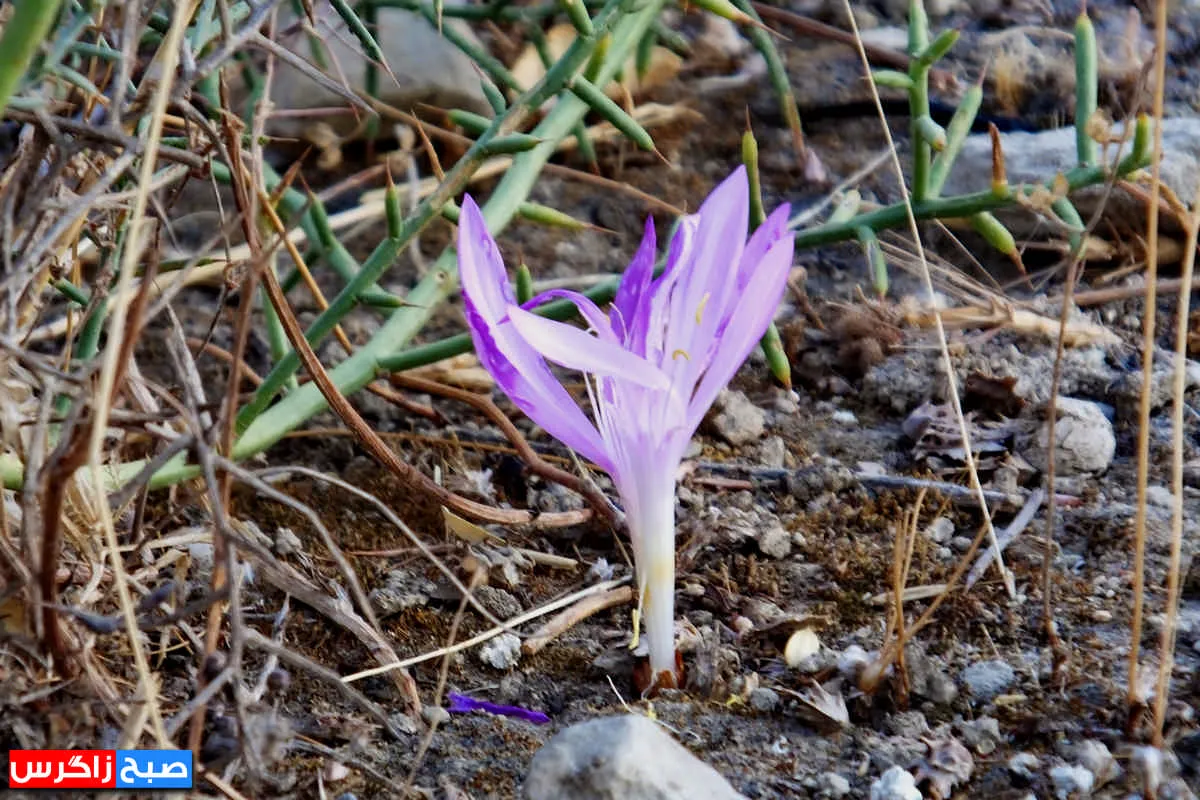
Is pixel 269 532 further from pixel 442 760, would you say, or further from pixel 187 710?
pixel 187 710

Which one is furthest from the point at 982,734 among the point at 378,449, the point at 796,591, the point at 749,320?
the point at 378,449

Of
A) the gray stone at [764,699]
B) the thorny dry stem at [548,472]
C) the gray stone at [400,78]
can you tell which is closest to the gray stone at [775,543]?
the thorny dry stem at [548,472]

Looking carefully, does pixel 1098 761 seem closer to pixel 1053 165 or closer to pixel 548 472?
pixel 548 472

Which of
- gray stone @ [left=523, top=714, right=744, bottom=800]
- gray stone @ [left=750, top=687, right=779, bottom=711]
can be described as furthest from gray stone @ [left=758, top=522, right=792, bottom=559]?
gray stone @ [left=523, top=714, right=744, bottom=800]

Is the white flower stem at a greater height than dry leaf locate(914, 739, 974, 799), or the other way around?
the white flower stem

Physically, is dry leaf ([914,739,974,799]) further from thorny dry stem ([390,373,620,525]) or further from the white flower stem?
thorny dry stem ([390,373,620,525])

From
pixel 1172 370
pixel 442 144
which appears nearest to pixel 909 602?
pixel 1172 370

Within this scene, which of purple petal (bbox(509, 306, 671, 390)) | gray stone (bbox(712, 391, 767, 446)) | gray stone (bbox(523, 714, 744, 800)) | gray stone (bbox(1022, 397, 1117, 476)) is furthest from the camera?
gray stone (bbox(712, 391, 767, 446))
